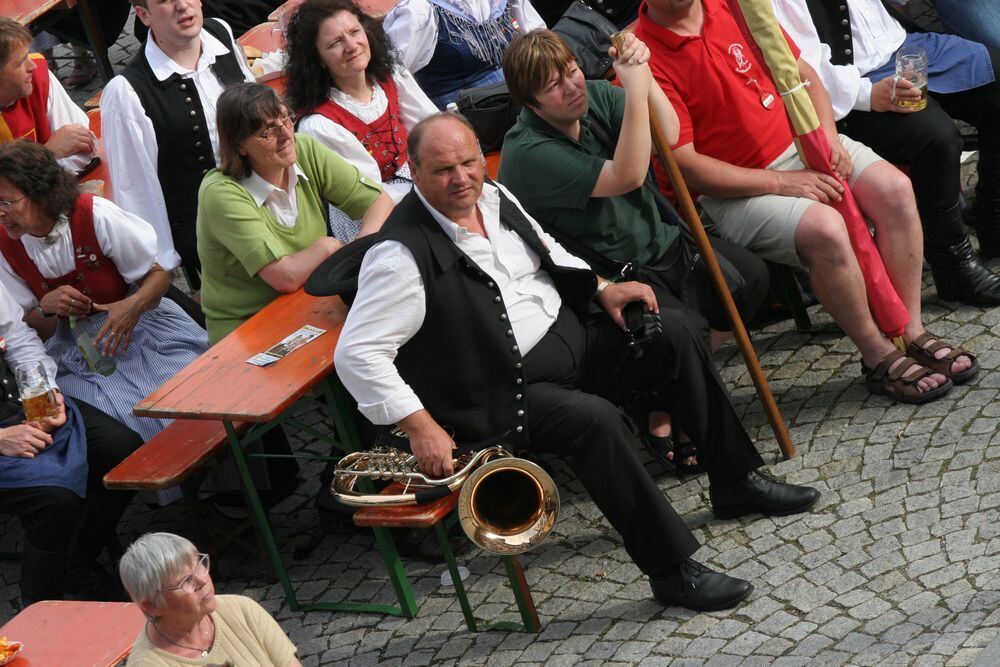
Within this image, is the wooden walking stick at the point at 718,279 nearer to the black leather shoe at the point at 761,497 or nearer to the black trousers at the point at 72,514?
the black leather shoe at the point at 761,497

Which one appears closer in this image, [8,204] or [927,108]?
[8,204]

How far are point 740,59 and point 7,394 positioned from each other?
3.13m

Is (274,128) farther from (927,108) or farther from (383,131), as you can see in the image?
(927,108)

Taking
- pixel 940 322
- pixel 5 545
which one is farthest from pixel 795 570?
pixel 5 545

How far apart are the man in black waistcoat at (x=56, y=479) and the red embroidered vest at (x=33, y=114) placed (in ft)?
3.72

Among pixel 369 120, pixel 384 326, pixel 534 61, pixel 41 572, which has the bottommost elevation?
pixel 41 572

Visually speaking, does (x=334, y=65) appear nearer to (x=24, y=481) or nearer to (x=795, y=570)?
(x=24, y=481)

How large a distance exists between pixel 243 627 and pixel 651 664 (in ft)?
4.16

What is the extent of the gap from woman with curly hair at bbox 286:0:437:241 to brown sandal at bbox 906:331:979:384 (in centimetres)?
218

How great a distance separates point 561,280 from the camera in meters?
4.89

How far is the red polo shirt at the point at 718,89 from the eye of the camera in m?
5.43

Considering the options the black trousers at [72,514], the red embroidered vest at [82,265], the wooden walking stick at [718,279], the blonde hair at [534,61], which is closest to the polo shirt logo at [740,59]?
the wooden walking stick at [718,279]

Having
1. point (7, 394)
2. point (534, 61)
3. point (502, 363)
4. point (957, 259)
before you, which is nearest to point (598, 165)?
point (534, 61)

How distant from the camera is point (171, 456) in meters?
5.02
